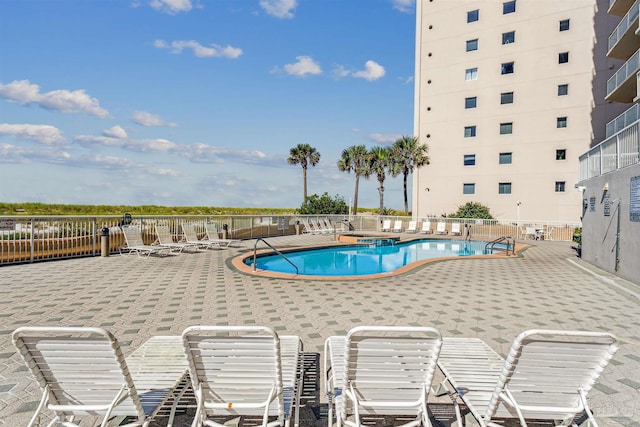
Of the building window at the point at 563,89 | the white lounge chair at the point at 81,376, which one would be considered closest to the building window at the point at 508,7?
the building window at the point at 563,89

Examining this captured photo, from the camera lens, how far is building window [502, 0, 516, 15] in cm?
3128

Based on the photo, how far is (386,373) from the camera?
2619mm

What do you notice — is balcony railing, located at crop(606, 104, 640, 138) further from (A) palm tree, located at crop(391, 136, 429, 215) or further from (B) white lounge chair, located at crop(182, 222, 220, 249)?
(B) white lounge chair, located at crop(182, 222, 220, 249)

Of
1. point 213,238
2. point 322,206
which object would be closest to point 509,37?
point 322,206

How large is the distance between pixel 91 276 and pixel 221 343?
9032 mm

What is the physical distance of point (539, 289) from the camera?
9062 mm

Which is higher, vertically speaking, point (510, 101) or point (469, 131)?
point (510, 101)

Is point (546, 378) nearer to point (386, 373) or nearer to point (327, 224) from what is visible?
point (386, 373)

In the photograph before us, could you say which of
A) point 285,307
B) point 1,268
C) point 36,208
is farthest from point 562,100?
point 36,208

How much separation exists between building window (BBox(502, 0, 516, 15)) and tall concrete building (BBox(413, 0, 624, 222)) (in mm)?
82

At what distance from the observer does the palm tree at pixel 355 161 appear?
42.1 meters

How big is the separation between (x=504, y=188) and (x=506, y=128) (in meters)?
5.29

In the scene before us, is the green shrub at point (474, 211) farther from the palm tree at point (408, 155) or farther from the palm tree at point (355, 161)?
the palm tree at point (355, 161)

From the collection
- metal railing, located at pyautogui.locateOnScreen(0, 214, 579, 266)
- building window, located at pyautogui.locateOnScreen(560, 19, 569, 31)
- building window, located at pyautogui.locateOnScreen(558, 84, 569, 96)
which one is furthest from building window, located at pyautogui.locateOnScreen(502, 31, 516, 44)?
metal railing, located at pyautogui.locateOnScreen(0, 214, 579, 266)
